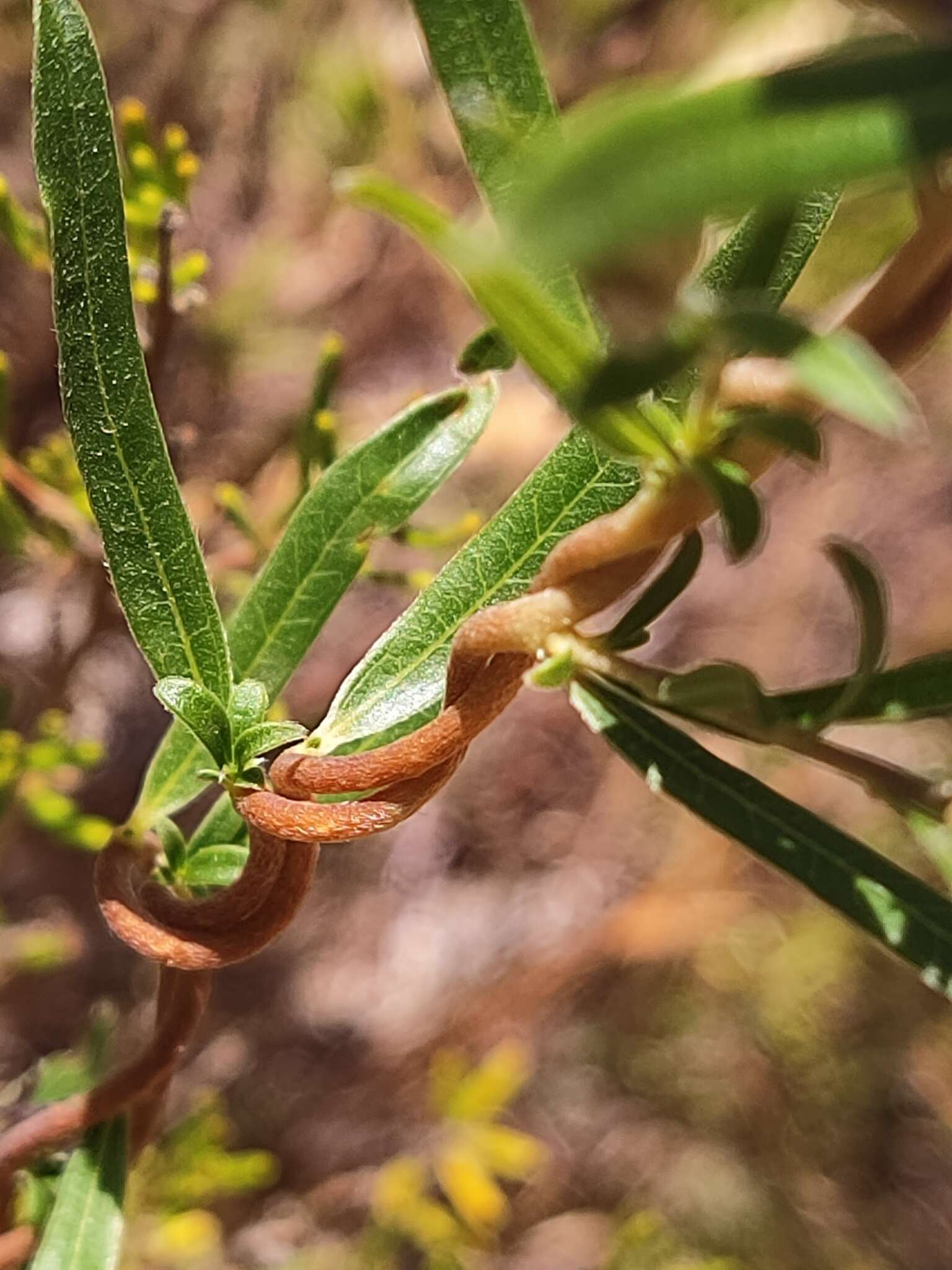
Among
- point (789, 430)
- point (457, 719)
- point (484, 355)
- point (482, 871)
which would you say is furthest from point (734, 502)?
Result: point (482, 871)

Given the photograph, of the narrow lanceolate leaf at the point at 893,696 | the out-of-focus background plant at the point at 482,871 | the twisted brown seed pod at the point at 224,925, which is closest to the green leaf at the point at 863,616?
the narrow lanceolate leaf at the point at 893,696

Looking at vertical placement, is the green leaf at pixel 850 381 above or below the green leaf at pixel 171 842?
above

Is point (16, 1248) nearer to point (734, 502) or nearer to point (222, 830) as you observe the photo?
point (222, 830)

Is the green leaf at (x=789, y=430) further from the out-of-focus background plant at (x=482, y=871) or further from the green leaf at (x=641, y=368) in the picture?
the out-of-focus background plant at (x=482, y=871)

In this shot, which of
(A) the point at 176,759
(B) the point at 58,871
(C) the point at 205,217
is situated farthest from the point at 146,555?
(C) the point at 205,217

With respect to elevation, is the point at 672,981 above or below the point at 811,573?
below

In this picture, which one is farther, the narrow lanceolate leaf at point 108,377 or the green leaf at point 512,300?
the narrow lanceolate leaf at point 108,377

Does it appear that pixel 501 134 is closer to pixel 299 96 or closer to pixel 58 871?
pixel 58 871
